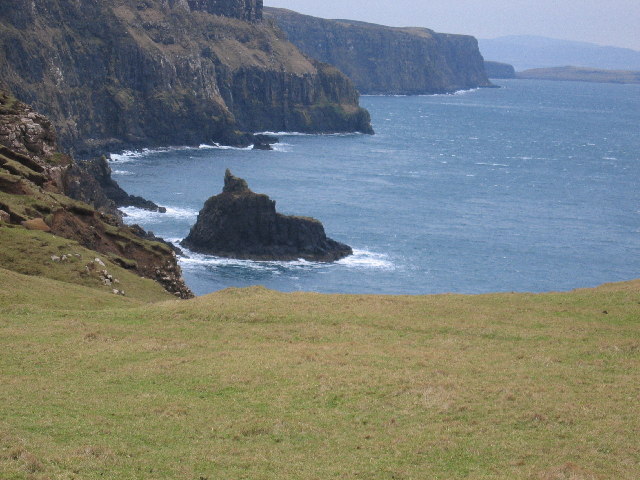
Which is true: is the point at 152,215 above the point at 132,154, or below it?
below

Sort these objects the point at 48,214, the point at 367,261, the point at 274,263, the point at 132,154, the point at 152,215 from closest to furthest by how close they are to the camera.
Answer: the point at 48,214, the point at 274,263, the point at 367,261, the point at 152,215, the point at 132,154

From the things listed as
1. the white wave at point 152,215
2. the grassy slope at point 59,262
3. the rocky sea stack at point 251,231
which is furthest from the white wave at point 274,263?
the grassy slope at point 59,262

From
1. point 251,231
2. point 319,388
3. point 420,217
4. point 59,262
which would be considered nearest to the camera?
point 319,388

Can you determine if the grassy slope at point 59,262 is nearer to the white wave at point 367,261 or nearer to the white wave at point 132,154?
the white wave at point 367,261

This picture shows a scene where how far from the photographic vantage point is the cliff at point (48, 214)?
52812 millimetres

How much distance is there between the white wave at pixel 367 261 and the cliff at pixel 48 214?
4096 centimetres

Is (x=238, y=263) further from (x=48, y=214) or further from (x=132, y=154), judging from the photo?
(x=132, y=154)

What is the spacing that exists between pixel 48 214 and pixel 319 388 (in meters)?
35.4

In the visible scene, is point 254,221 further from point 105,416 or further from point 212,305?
point 105,416

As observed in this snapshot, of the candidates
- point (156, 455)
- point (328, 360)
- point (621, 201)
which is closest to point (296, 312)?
point (328, 360)

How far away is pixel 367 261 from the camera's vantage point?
10756 cm

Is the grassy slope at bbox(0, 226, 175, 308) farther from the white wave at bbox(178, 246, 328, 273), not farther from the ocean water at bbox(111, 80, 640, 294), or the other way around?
the white wave at bbox(178, 246, 328, 273)

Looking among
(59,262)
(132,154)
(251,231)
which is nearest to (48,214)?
(59,262)

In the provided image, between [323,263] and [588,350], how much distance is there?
237ft
